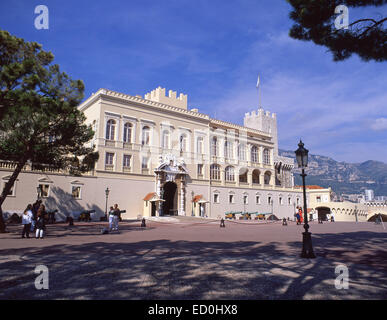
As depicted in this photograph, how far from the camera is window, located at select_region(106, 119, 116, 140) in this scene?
31.9 metres

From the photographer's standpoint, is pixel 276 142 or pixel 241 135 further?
pixel 276 142

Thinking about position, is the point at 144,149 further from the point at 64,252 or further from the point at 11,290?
the point at 11,290

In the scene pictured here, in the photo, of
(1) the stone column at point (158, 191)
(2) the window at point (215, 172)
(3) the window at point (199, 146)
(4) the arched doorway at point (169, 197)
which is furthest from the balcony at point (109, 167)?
(2) the window at point (215, 172)

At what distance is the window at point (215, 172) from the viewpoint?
41.4m

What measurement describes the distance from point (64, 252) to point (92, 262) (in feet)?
7.36

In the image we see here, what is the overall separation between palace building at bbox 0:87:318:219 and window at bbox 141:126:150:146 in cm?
13

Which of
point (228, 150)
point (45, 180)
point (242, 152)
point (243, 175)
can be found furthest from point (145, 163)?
point (243, 175)

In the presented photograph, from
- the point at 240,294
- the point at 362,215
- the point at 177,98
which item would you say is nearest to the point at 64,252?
the point at 240,294

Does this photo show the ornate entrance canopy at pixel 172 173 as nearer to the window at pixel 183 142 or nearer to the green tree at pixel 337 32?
the window at pixel 183 142

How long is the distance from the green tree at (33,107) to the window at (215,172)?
24680 millimetres

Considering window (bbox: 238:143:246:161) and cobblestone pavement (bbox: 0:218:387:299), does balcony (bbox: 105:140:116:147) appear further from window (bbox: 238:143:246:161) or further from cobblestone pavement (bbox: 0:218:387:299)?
cobblestone pavement (bbox: 0:218:387:299)

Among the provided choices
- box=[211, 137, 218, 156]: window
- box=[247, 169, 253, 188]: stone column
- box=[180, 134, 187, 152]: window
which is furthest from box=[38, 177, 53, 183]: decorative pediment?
box=[247, 169, 253, 188]: stone column

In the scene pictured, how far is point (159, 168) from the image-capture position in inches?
1353
